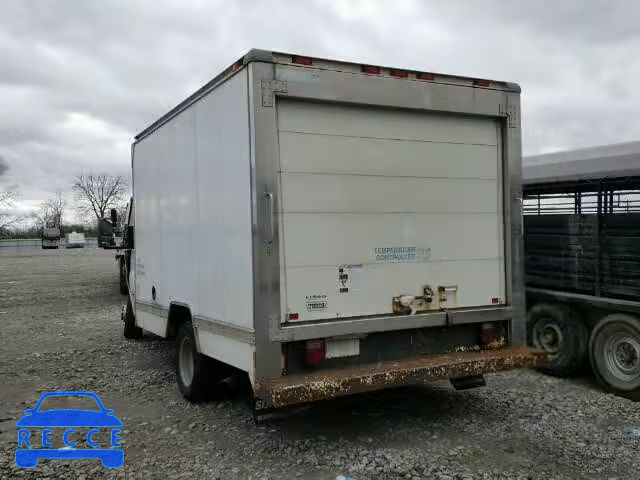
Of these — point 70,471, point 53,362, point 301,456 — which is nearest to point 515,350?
point 301,456

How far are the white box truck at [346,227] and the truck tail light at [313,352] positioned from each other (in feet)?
0.04

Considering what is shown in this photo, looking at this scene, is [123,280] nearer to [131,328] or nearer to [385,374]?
[131,328]

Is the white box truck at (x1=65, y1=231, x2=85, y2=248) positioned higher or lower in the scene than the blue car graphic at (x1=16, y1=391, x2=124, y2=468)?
higher

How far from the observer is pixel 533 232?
7863 millimetres

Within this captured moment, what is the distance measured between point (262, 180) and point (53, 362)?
223 inches

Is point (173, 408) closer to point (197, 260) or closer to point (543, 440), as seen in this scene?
point (197, 260)

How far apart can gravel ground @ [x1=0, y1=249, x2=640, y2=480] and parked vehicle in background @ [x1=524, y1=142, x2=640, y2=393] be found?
18.1 inches

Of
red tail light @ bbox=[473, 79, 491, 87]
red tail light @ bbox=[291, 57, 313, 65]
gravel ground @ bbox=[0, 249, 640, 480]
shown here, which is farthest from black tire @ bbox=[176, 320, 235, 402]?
red tail light @ bbox=[473, 79, 491, 87]

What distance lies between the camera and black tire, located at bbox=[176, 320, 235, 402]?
5.93m

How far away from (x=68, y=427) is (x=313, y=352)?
2647 millimetres

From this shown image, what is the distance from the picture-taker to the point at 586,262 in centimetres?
701

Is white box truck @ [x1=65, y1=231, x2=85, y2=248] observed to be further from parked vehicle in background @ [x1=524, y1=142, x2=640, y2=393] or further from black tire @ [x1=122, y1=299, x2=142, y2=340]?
parked vehicle in background @ [x1=524, y1=142, x2=640, y2=393]

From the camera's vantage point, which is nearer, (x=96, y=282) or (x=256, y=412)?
(x=256, y=412)

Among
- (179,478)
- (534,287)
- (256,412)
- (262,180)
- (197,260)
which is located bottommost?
(179,478)
